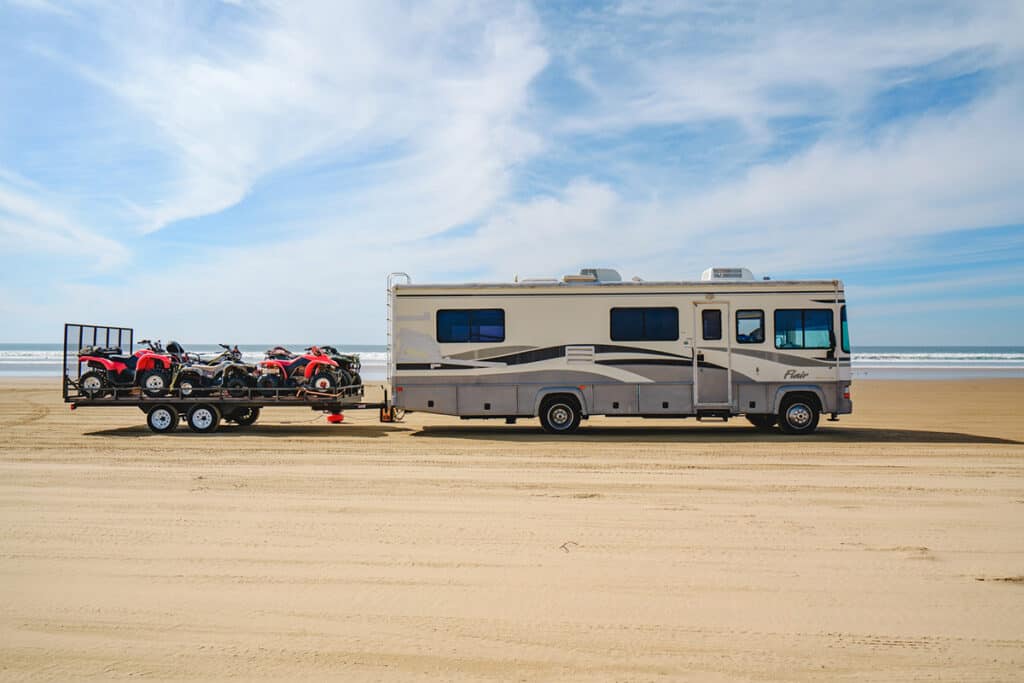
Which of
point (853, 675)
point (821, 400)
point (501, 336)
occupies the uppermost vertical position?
point (501, 336)

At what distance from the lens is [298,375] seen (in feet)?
47.1

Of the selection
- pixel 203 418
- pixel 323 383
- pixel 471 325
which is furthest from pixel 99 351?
pixel 471 325

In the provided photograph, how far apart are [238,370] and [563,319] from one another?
6.86m

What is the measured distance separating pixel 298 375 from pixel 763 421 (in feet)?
32.6

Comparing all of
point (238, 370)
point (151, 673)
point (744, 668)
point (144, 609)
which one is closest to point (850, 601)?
point (744, 668)

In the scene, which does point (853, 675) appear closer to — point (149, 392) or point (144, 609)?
point (144, 609)

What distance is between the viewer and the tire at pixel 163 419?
1420cm

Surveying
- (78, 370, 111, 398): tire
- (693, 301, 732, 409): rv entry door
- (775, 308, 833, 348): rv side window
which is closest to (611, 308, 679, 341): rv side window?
(693, 301, 732, 409): rv entry door

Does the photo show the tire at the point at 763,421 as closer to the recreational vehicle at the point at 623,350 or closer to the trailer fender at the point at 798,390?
the recreational vehicle at the point at 623,350

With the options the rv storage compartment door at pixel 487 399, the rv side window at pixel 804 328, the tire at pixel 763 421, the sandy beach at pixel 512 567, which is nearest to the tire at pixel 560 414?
Result: the rv storage compartment door at pixel 487 399

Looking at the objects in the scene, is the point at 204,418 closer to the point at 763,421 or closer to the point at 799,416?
the point at 763,421

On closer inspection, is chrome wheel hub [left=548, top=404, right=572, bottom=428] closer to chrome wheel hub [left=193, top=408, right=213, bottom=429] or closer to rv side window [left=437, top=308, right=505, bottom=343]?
rv side window [left=437, top=308, right=505, bottom=343]

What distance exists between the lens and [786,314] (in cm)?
1384

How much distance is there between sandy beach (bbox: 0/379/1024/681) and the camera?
3936 millimetres
